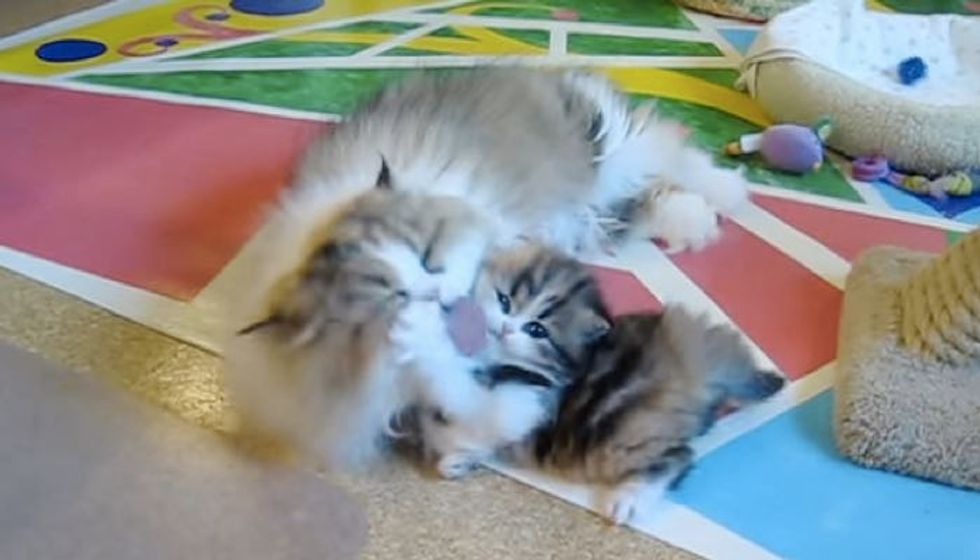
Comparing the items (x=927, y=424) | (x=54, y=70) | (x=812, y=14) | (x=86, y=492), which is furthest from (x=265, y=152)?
(x=927, y=424)

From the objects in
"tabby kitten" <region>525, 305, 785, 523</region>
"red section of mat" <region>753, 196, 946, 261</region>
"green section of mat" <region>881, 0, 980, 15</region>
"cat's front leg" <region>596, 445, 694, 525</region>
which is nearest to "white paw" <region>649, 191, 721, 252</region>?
"red section of mat" <region>753, 196, 946, 261</region>

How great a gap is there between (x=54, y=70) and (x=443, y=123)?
3.69ft

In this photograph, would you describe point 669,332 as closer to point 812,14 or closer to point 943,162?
point 943,162

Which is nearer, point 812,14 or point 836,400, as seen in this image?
point 836,400

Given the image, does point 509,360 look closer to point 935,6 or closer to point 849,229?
point 849,229

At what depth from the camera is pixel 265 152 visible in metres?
2.16

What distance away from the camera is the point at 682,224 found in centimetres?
189

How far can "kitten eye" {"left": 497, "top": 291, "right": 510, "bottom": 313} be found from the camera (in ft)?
4.59

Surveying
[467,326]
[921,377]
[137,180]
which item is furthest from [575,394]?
[137,180]

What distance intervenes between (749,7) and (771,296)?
111 centimetres

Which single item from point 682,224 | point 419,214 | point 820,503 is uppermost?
point 419,214

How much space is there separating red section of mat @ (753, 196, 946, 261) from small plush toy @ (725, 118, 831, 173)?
109 millimetres

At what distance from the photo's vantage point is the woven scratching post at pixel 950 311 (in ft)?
4.93

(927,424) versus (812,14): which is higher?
(812,14)
